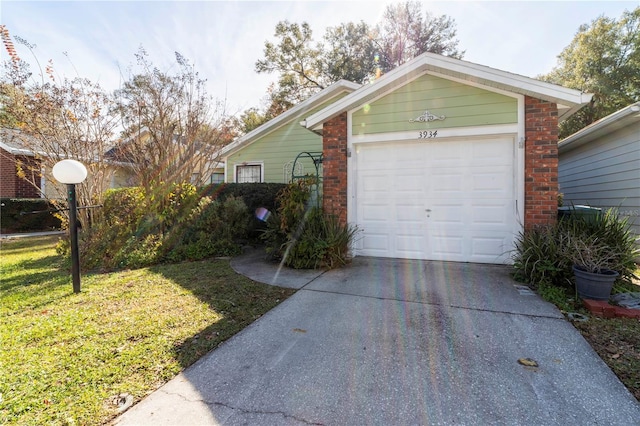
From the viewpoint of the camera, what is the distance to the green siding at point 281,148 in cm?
1052

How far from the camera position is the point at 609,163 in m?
6.70

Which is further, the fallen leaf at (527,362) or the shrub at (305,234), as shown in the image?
the shrub at (305,234)

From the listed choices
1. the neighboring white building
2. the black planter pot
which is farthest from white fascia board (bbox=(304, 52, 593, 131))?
the black planter pot

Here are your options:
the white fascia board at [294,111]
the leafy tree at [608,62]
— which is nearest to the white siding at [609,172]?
the white fascia board at [294,111]

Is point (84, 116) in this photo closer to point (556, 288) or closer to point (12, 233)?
point (12, 233)

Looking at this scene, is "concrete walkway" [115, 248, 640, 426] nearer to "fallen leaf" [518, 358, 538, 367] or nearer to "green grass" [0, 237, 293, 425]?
"fallen leaf" [518, 358, 538, 367]

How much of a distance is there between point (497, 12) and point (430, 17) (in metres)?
15.3

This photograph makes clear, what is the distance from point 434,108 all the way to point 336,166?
212 centimetres

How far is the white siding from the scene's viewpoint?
5766mm

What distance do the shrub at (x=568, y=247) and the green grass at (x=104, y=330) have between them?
140 inches

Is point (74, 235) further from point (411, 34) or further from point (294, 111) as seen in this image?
point (411, 34)

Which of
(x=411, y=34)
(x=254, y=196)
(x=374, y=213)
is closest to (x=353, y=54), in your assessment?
(x=411, y=34)

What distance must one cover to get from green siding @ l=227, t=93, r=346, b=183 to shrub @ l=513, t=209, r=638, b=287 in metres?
7.04

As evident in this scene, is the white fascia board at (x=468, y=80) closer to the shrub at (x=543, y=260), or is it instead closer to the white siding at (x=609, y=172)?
the white siding at (x=609, y=172)
